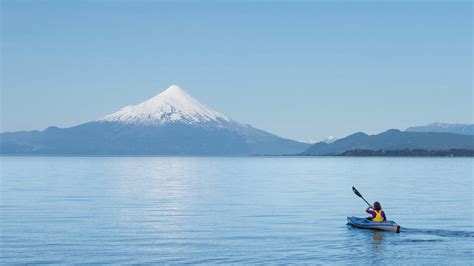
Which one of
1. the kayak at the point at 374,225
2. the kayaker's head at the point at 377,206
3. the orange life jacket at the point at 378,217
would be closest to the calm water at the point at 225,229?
the kayak at the point at 374,225

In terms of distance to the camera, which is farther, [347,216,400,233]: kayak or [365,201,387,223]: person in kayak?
[365,201,387,223]: person in kayak

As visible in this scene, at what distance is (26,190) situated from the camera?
Answer: 248ft

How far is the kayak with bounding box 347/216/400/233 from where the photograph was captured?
40.6 meters

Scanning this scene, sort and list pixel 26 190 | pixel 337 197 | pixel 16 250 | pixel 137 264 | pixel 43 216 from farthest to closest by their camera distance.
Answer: pixel 26 190 → pixel 337 197 → pixel 43 216 → pixel 16 250 → pixel 137 264

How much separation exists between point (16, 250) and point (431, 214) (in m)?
29.5

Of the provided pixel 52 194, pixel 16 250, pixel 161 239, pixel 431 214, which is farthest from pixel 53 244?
pixel 52 194

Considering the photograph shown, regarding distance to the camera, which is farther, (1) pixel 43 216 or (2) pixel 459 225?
(1) pixel 43 216

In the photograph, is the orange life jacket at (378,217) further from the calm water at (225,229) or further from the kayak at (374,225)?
the calm water at (225,229)

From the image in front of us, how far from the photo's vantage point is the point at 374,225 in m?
41.7

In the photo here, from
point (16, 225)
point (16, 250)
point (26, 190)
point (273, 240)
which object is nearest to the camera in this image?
point (16, 250)

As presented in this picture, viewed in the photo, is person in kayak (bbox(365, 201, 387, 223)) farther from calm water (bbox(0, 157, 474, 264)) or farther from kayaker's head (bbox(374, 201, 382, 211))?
calm water (bbox(0, 157, 474, 264))

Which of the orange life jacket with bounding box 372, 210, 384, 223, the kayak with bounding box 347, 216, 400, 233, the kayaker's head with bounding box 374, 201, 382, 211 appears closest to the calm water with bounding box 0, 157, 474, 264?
the kayak with bounding box 347, 216, 400, 233

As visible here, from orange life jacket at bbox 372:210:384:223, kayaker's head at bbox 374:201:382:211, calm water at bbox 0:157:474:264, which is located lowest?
calm water at bbox 0:157:474:264

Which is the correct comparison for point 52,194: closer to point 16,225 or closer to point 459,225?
point 16,225
